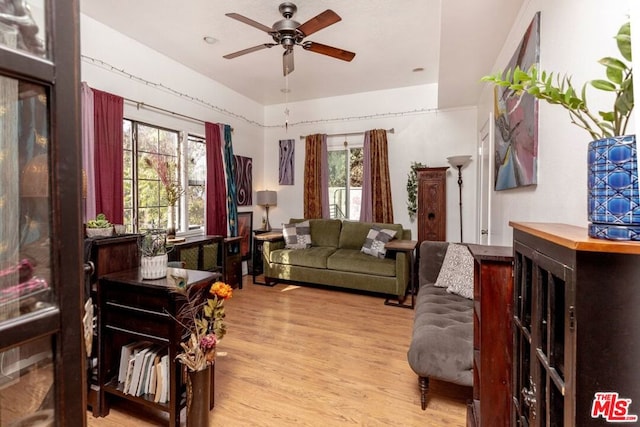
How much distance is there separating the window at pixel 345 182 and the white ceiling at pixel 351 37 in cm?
120

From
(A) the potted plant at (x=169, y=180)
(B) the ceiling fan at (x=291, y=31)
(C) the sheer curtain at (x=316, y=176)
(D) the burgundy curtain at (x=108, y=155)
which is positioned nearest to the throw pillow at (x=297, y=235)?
(C) the sheer curtain at (x=316, y=176)

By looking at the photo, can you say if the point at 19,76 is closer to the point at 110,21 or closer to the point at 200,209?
the point at 110,21

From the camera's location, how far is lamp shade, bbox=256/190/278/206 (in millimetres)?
5517

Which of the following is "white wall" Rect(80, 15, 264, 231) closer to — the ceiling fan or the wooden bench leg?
the ceiling fan

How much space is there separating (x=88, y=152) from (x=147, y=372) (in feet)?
7.18

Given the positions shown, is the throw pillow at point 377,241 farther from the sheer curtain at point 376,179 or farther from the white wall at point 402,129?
the white wall at point 402,129

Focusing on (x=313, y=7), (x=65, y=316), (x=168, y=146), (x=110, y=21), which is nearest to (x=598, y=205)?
(x=65, y=316)

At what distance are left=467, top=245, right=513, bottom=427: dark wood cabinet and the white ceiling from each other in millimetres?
1785

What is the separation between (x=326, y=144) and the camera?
5469 mm

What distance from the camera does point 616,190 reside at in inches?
26.1

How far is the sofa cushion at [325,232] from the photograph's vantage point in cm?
517

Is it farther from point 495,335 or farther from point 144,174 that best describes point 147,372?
point 144,174

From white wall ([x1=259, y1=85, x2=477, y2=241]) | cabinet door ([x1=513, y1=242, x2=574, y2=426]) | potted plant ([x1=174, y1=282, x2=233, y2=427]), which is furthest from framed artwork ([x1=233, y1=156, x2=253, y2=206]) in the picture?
cabinet door ([x1=513, y1=242, x2=574, y2=426])

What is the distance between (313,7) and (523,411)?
311cm
